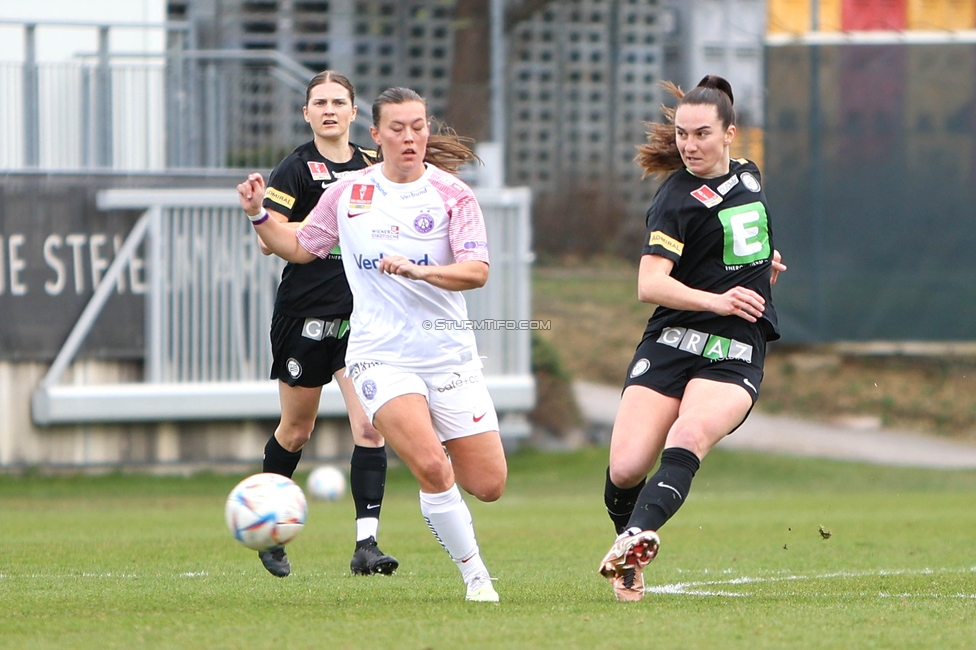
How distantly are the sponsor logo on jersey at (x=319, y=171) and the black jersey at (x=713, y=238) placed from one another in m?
1.84

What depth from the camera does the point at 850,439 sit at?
60.7 ft

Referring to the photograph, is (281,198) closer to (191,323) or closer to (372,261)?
(372,261)

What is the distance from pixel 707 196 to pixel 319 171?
6.88 feet

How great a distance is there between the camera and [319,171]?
742cm

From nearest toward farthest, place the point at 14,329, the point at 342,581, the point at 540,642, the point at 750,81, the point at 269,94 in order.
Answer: the point at 540,642 → the point at 342,581 → the point at 14,329 → the point at 269,94 → the point at 750,81

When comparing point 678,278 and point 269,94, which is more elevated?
point 269,94

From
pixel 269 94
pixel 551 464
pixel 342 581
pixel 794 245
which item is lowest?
pixel 551 464

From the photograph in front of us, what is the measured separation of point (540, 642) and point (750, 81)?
56.5 ft

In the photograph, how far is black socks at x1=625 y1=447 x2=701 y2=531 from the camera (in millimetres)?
5877

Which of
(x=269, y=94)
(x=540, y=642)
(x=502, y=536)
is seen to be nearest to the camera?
(x=540, y=642)

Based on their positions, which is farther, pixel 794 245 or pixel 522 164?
pixel 522 164

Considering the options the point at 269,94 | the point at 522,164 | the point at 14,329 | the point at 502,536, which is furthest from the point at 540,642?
the point at 522,164

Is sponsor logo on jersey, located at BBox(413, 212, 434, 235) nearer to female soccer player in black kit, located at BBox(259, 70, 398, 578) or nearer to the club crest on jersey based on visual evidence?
the club crest on jersey

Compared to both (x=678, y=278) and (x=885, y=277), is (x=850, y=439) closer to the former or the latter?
(x=885, y=277)
